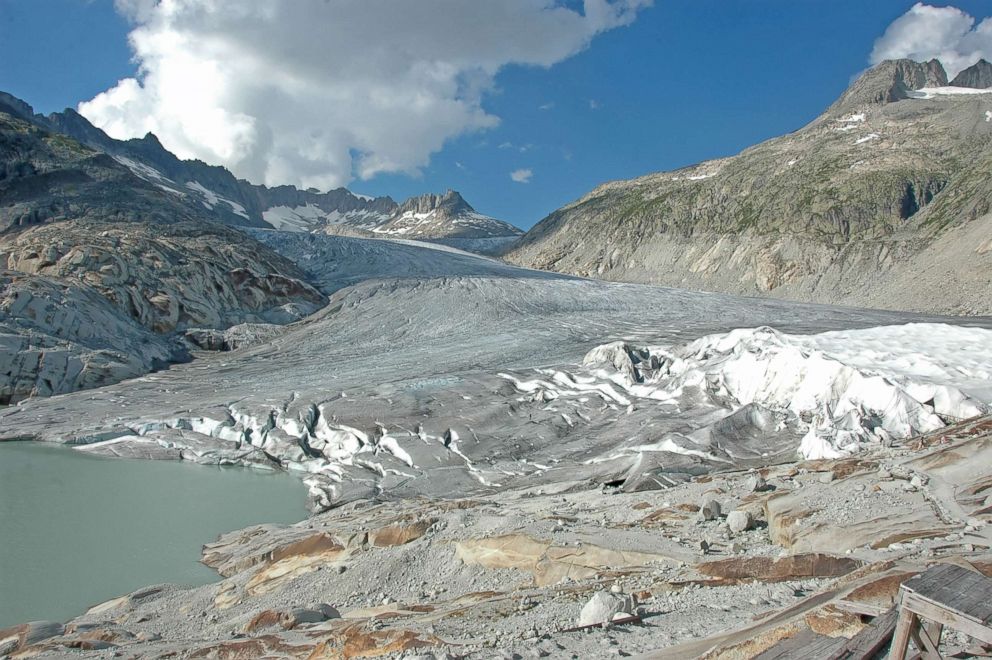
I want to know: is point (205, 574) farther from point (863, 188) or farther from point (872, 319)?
point (863, 188)

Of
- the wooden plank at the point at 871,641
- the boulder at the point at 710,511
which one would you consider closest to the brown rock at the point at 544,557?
the boulder at the point at 710,511

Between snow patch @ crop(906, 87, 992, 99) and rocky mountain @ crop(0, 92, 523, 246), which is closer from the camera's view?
snow patch @ crop(906, 87, 992, 99)

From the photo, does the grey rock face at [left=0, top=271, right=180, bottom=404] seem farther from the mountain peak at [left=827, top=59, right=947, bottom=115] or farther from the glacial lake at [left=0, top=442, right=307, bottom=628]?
the mountain peak at [left=827, top=59, right=947, bottom=115]

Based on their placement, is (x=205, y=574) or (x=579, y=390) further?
(x=579, y=390)

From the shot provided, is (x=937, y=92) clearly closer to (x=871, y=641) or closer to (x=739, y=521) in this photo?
(x=739, y=521)

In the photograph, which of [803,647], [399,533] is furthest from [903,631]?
[399,533]

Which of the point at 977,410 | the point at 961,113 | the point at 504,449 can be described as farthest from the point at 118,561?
the point at 961,113

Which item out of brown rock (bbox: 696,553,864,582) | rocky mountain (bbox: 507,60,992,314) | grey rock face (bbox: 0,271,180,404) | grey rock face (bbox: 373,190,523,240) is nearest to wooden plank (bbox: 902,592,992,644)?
brown rock (bbox: 696,553,864,582)
